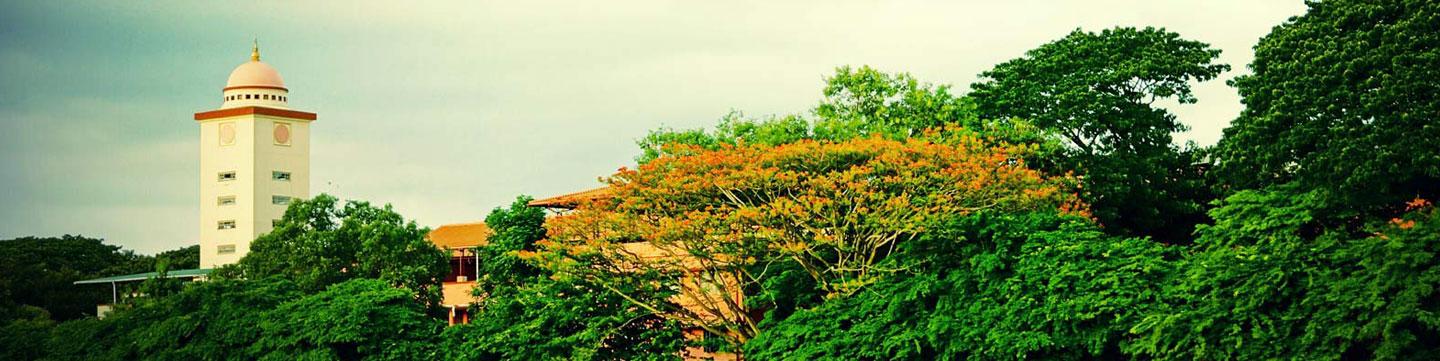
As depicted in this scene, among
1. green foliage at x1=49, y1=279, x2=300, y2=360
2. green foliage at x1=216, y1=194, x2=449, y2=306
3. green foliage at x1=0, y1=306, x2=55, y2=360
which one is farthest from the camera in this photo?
green foliage at x1=216, y1=194, x2=449, y2=306

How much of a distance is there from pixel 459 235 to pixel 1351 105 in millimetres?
31830

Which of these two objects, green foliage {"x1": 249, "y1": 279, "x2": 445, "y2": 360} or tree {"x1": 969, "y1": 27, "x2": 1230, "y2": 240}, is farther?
tree {"x1": 969, "y1": 27, "x2": 1230, "y2": 240}

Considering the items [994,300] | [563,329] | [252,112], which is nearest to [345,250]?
[563,329]

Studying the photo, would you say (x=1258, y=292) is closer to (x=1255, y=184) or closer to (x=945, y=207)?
(x=945, y=207)

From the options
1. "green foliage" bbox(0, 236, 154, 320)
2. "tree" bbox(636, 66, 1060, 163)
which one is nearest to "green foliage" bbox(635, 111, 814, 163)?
"tree" bbox(636, 66, 1060, 163)

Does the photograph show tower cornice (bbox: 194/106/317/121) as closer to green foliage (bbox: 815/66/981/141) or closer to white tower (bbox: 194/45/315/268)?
white tower (bbox: 194/45/315/268)

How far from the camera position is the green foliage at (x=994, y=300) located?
14.2 meters

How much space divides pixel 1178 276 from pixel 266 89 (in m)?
49.1

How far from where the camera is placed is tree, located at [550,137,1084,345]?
55.8 ft

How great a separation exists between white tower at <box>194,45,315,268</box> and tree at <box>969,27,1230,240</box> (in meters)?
37.6

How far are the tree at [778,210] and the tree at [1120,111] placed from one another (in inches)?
251

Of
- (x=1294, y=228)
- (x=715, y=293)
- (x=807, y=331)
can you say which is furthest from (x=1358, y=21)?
(x=715, y=293)

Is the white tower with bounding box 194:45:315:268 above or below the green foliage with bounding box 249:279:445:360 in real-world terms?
above

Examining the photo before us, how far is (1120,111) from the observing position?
1000 inches
